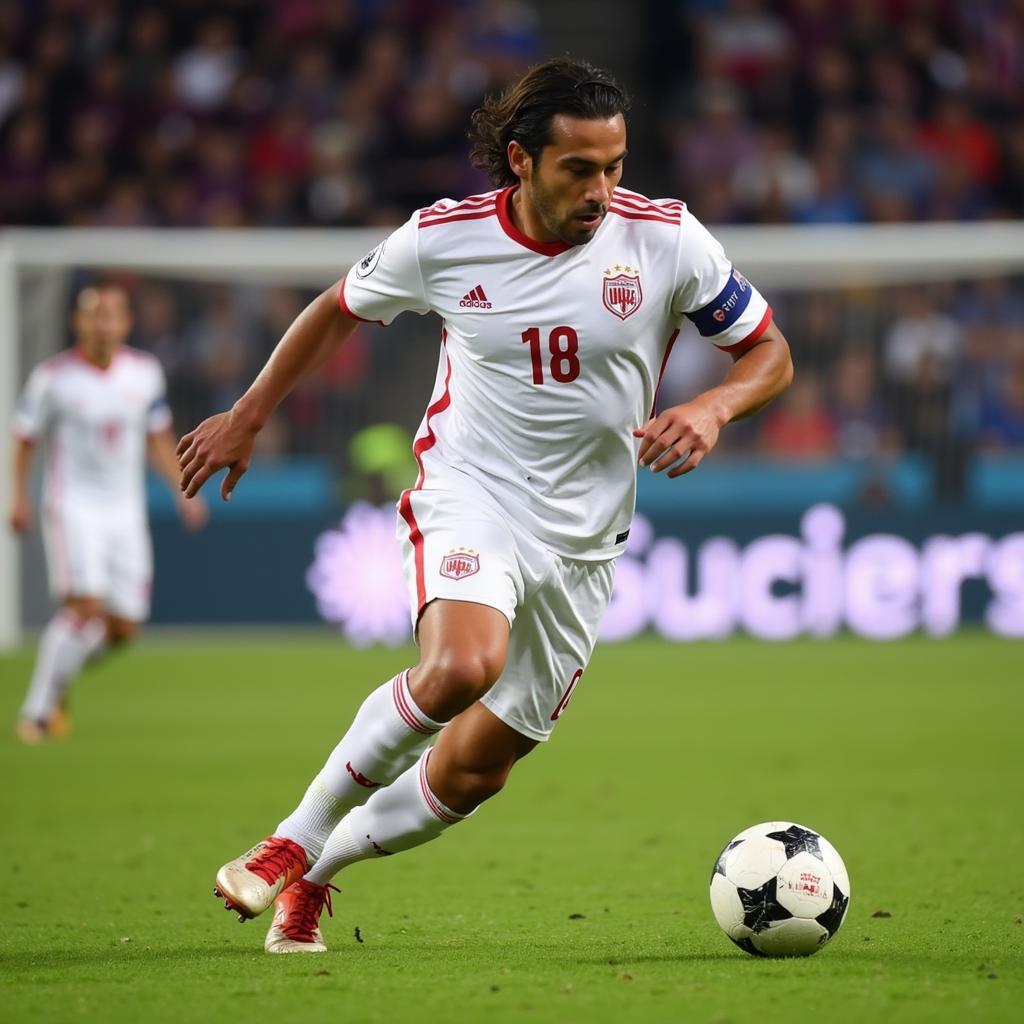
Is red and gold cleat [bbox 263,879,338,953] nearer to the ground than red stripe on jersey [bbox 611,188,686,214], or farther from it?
nearer to the ground

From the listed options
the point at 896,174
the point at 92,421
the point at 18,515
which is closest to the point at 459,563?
the point at 18,515

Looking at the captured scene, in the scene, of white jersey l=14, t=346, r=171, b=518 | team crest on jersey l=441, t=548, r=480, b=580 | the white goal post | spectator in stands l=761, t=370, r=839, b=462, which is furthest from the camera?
spectator in stands l=761, t=370, r=839, b=462

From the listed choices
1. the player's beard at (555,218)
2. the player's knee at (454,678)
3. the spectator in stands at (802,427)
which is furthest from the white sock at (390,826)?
the spectator in stands at (802,427)

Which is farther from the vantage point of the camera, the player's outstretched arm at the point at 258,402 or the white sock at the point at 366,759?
the player's outstretched arm at the point at 258,402

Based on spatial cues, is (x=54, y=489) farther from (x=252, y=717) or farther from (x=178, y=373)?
(x=178, y=373)

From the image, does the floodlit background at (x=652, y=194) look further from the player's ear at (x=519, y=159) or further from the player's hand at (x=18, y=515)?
the player's ear at (x=519, y=159)

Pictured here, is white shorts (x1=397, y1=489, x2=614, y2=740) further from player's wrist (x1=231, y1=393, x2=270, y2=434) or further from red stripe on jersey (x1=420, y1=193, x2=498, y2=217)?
red stripe on jersey (x1=420, y1=193, x2=498, y2=217)

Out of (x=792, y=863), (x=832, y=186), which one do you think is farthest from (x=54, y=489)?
(x=832, y=186)

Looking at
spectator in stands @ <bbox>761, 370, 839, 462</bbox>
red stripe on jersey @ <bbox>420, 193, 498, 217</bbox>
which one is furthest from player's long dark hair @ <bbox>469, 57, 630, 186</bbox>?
spectator in stands @ <bbox>761, 370, 839, 462</bbox>

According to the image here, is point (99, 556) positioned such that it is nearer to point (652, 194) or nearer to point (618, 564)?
point (618, 564)

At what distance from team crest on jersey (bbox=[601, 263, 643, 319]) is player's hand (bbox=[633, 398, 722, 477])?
42cm

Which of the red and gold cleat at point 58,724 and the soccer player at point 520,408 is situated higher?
the soccer player at point 520,408

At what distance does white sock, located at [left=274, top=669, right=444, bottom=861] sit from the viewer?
435 centimetres

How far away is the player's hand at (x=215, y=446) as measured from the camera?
182 inches
